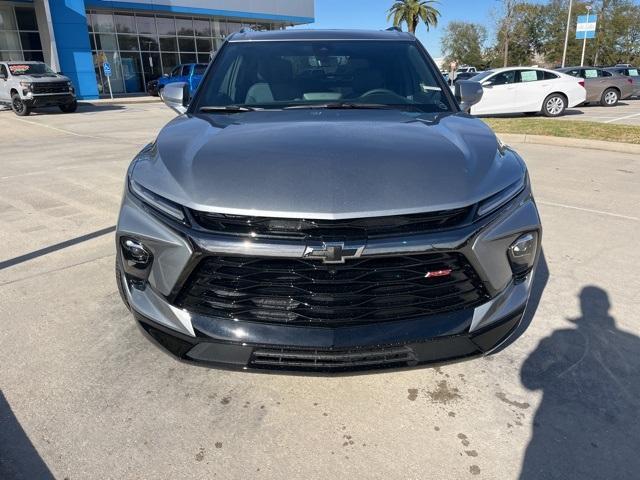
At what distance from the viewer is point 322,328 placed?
80.0 inches

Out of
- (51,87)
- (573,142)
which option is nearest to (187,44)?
(51,87)

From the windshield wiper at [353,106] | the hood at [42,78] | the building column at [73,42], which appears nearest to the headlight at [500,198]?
the windshield wiper at [353,106]

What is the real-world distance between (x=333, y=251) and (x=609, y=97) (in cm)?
2272

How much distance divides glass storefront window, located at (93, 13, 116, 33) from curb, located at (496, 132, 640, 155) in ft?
84.7

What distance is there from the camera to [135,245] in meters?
2.21

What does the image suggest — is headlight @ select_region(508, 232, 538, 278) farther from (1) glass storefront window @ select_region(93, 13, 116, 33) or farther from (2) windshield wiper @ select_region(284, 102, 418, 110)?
(1) glass storefront window @ select_region(93, 13, 116, 33)

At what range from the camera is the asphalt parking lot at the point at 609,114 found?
1501 cm

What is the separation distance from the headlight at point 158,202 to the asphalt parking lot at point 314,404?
97cm

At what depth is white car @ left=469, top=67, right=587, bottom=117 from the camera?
15.6 meters

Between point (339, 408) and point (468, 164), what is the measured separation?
4.30 feet

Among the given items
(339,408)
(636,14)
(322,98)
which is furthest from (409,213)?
(636,14)

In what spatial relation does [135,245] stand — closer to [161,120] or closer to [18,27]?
[161,120]

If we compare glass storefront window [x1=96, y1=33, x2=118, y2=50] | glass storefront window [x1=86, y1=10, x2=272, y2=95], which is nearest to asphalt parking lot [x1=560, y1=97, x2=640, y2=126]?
glass storefront window [x1=86, y1=10, x2=272, y2=95]

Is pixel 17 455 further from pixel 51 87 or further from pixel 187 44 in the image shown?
pixel 187 44
